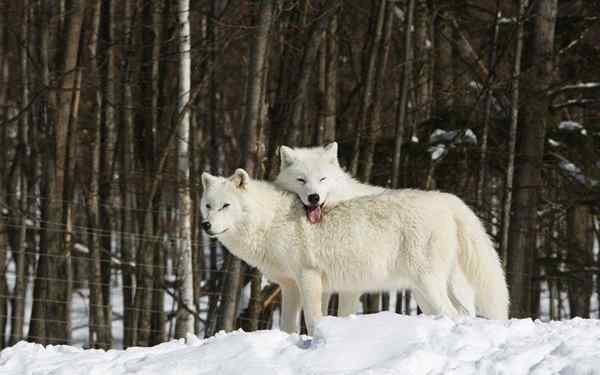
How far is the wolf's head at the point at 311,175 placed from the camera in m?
7.25

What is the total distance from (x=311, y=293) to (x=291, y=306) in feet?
1.30

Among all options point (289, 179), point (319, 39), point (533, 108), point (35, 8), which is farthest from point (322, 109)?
point (35, 8)

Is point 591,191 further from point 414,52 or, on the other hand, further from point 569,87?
point 414,52

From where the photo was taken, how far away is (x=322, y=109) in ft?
41.7

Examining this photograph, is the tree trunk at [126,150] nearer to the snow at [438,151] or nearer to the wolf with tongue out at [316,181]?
the snow at [438,151]

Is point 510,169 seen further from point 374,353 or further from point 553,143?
point 374,353

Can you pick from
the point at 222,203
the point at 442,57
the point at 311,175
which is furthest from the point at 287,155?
the point at 442,57

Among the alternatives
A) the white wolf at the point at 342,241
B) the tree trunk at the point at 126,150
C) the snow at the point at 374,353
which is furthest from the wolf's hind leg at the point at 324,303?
the tree trunk at the point at 126,150

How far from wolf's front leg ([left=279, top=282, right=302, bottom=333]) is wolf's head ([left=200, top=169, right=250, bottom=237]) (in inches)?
25.3

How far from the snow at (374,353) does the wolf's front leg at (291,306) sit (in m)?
1.52

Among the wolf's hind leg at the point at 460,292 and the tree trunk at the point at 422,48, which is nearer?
the wolf's hind leg at the point at 460,292

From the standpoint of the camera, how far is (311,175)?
7.37 metres

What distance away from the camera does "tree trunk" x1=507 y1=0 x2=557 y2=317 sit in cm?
1192

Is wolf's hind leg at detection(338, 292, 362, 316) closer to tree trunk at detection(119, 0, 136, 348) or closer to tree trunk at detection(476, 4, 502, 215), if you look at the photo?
tree trunk at detection(476, 4, 502, 215)
